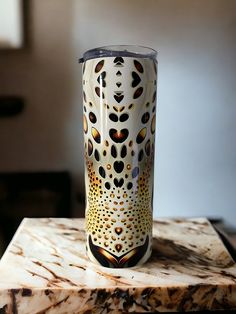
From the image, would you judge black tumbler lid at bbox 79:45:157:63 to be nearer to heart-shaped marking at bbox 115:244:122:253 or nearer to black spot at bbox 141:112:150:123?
black spot at bbox 141:112:150:123

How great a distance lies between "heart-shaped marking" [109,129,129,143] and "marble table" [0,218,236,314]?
17 centimetres

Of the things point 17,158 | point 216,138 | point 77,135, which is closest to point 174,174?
point 216,138

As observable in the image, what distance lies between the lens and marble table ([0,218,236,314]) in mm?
415

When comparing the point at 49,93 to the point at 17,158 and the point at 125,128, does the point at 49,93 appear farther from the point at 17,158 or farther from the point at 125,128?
the point at 125,128

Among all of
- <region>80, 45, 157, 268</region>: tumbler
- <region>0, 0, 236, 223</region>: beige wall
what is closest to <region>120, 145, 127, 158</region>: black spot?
<region>80, 45, 157, 268</region>: tumbler

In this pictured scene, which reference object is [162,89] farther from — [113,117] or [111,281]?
[111,281]

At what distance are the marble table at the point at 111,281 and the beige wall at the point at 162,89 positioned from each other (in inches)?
9.0

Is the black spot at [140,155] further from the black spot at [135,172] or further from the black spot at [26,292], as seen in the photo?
the black spot at [26,292]

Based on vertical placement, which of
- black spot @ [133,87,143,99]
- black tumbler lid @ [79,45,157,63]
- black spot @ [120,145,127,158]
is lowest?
black spot @ [120,145,127,158]

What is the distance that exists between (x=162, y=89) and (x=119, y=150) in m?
0.31

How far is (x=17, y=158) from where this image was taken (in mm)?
737

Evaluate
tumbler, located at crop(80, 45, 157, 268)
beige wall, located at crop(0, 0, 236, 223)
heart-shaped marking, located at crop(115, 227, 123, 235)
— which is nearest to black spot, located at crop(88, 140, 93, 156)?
tumbler, located at crop(80, 45, 157, 268)

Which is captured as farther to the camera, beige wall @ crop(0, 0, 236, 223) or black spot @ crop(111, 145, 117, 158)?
beige wall @ crop(0, 0, 236, 223)

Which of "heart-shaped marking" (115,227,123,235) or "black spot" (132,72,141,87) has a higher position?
"black spot" (132,72,141,87)
